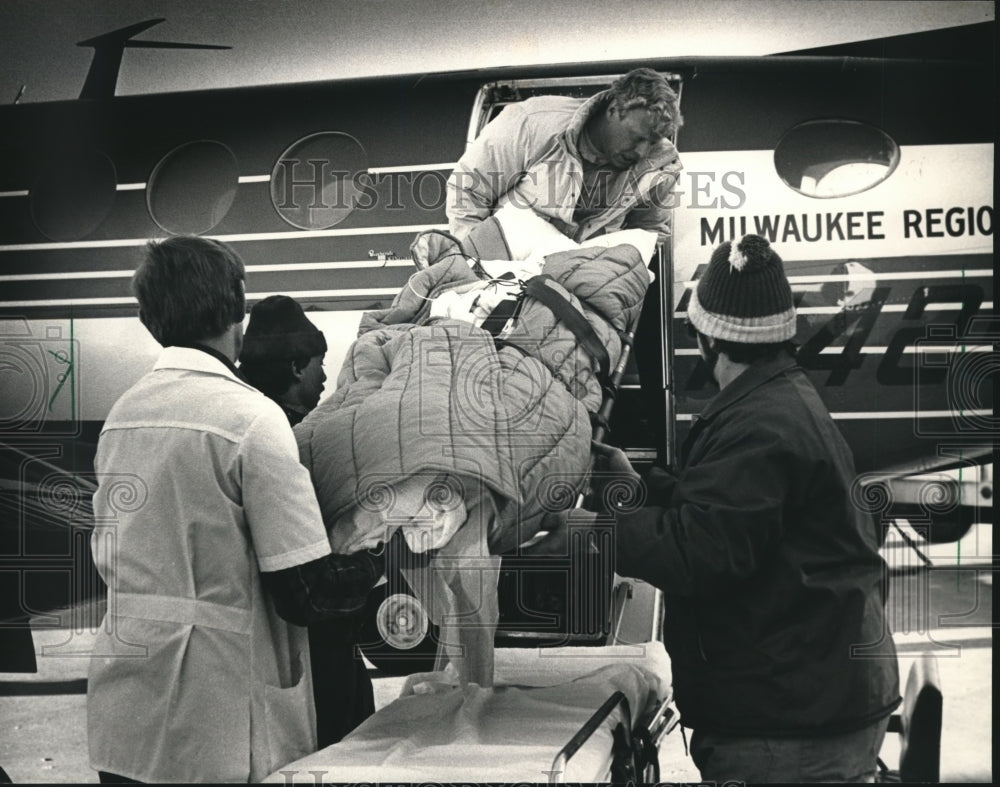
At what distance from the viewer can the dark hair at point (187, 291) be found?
2400 mm

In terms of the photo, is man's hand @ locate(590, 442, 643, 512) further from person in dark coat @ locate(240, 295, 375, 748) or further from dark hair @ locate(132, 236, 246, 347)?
dark hair @ locate(132, 236, 246, 347)

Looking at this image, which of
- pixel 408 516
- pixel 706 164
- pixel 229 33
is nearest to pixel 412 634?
pixel 408 516

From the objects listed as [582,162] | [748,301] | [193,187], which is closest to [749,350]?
[748,301]

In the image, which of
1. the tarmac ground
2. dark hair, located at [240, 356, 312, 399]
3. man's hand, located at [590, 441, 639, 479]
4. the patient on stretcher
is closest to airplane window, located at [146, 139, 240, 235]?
dark hair, located at [240, 356, 312, 399]

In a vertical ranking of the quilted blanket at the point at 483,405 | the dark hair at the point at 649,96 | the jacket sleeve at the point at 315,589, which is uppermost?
the dark hair at the point at 649,96

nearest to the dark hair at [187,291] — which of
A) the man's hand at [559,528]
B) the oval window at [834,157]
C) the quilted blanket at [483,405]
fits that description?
the quilted blanket at [483,405]

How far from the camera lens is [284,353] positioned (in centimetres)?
304

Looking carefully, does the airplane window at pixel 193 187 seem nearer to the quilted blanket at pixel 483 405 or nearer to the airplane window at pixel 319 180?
the airplane window at pixel 319 180

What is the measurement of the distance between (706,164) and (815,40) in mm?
410

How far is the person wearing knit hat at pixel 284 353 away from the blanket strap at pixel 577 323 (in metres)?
0.63

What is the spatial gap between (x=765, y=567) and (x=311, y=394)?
4.18 feet

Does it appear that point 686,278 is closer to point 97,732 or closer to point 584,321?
point 584,321

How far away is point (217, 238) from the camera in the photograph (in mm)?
3066

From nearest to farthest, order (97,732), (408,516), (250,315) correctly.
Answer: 1. (97,732)
2. (408,516)
3. (250,315)
